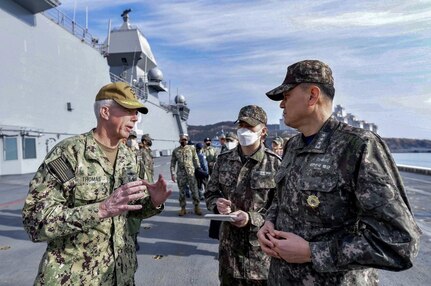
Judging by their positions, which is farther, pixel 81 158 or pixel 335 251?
pixel 81 158

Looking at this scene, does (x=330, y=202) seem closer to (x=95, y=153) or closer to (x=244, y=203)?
(x=244, y=203)

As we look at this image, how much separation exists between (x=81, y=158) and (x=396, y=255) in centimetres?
175

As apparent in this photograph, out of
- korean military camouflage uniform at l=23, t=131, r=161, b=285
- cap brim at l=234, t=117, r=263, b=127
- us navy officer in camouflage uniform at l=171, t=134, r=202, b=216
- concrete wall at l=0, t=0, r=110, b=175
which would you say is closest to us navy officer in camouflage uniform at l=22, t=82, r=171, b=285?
korean military camouflage uniform at l=23, t=131, r=161, b=285

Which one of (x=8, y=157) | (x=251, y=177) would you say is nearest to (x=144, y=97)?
(x=8, y=157)

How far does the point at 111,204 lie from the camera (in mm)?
1738

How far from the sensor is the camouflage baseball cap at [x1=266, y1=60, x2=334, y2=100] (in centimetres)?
168

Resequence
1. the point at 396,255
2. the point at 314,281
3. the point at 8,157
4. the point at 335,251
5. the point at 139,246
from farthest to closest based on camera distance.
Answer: the point at 8,157, the point at 139,246, the point at 314,281, the point at 335,251, the point at 396,255

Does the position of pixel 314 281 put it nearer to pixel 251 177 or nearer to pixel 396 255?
pixel 396 255

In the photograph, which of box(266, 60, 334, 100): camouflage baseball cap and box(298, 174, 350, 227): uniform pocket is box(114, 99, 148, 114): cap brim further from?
box(298, 174, 350, 227): uniform pocket

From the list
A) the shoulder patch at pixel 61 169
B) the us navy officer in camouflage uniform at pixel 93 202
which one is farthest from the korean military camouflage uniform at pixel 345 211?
the shoulder patch at pixel 61 169

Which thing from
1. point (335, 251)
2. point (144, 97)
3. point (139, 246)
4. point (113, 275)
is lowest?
point (139, 246)

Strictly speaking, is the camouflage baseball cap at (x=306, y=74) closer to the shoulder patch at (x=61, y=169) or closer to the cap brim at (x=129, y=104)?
the cap brim at (x=129, y=104)

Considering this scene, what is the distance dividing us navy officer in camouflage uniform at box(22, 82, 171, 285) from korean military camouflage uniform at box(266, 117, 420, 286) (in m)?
0.88

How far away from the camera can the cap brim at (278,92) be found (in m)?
1.75
